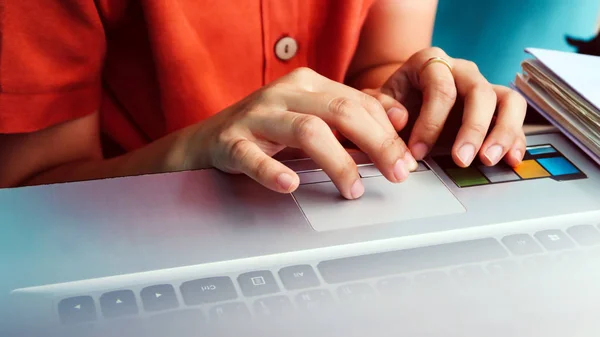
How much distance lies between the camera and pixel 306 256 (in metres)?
0.35

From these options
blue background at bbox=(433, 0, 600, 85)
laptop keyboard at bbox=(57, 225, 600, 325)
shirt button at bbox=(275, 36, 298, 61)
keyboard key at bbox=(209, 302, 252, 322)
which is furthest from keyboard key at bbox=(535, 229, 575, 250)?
blue background at bbox=(433, 0, 600, 85)

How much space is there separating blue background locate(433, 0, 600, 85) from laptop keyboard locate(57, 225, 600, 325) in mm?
653

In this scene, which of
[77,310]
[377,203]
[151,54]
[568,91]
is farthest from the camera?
[151,54]

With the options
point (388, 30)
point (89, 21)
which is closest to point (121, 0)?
point (89, 21)

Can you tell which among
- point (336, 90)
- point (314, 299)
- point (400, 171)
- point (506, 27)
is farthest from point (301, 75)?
point (506, 27)

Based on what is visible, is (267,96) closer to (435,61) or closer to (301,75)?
(301,75)

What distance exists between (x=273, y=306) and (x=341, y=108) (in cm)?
19

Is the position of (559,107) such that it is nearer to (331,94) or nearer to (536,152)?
(536,152)

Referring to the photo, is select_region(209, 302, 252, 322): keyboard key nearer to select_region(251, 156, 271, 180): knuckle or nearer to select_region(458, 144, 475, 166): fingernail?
select_region(251, 156, 271, 180): knuckle

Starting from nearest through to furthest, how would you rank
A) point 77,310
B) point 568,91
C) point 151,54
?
point 77,310 → point 568,91 → point 151,54

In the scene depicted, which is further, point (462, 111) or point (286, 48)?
point (286, 48)

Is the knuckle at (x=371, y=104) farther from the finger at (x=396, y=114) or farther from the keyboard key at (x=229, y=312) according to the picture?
the keyboard key at (x=229, y=312)

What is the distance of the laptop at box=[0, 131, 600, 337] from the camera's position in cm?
30

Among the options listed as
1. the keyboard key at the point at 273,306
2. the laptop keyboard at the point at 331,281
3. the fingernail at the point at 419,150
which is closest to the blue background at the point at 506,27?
the fingernail at the point at 419,150
